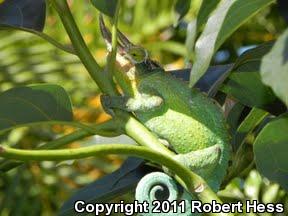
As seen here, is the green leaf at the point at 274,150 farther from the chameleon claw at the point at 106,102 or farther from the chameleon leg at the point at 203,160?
the chameleon claw at the point at 106,102

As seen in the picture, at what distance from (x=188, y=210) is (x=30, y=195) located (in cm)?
160

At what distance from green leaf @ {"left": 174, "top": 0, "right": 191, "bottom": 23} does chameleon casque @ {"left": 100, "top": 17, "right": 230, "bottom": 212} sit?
0.13 meters

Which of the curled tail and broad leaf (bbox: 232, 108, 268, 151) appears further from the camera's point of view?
broad leaf (bbox: 232, 108, 268, 151)

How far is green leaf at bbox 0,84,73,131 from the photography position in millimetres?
810

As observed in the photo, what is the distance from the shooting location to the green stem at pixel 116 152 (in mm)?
583

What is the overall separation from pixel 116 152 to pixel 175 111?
0.20m

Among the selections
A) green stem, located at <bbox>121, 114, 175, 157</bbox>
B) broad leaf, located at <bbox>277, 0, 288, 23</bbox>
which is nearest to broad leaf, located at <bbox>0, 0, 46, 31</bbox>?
green stem, located at <bbox>121, 114, 175, 157</bbox>

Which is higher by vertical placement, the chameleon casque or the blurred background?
the chameleon casque

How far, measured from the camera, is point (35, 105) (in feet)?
2.68

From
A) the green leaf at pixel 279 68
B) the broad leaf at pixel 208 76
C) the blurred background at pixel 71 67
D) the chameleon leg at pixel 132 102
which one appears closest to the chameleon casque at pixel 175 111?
Result: the chameleon leg at pixel 132 102

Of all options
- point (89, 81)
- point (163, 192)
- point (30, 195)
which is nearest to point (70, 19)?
point (163, 192)

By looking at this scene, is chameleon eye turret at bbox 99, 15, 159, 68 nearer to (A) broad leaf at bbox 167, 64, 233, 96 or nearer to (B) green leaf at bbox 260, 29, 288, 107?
(A) broad leaf at bbox 167, 64, 233, 96

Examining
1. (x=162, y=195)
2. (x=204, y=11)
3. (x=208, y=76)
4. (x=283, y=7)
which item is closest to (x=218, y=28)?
(x=204, y=11)

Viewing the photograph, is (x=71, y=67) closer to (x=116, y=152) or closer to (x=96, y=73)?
(x=96, y=73)
